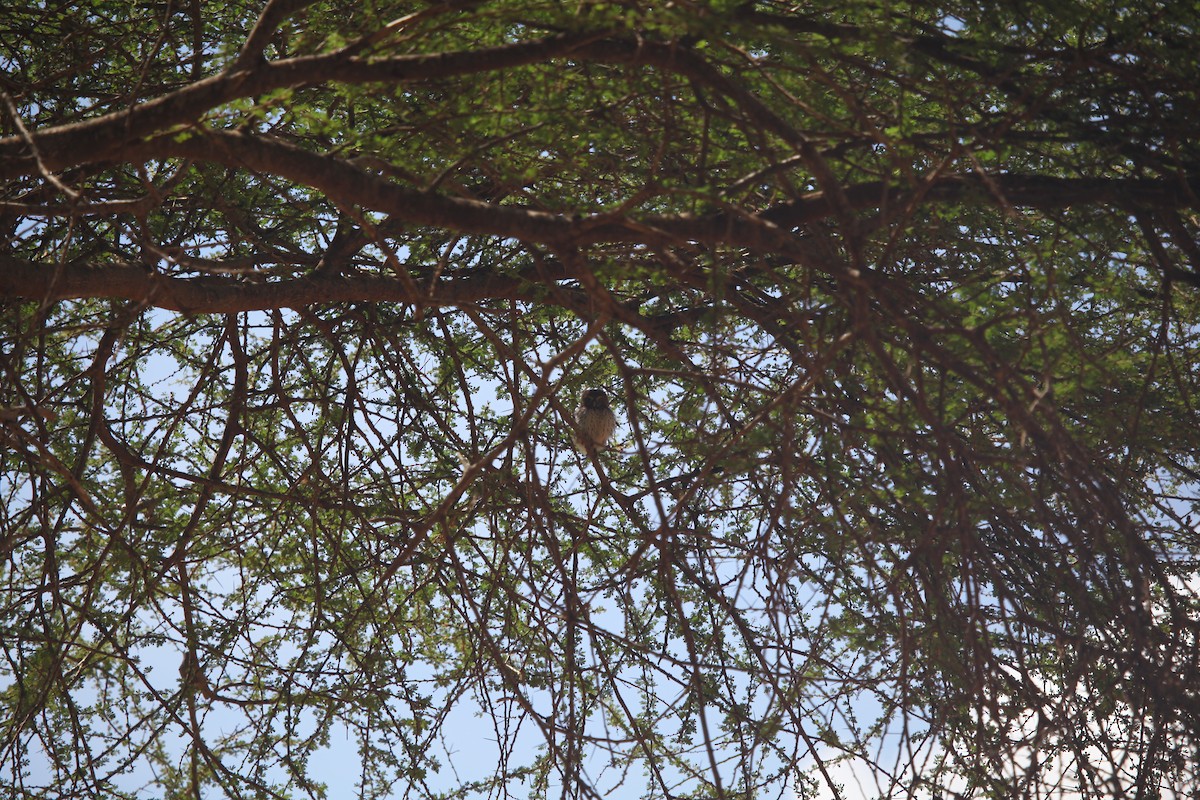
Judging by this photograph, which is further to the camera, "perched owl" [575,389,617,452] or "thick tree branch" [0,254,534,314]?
"perched owl" [575,389,617,452]

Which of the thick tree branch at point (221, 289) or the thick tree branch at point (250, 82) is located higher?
the thick tree branch at point (221, 289)

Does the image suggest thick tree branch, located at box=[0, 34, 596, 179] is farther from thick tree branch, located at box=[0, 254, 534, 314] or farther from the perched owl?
the perched owl

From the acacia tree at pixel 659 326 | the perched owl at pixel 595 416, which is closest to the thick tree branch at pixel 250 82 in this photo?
the acacia tree at pixel 659 326

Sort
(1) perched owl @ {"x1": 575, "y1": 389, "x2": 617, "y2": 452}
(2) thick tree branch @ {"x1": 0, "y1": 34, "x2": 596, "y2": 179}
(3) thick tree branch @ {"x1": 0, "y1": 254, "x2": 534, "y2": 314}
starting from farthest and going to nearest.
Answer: (1) perched owl @ {"x1": 575, "y1": 389, "x2": 617, "y2": 452}, (3) thick tree branch @ {"x1": 0, "y1": 254, "x2": 534, "y2": 314}, (2) thick tree branch @ {"x1": 0, "y1": 34, "x2": 596, "y2": 179}

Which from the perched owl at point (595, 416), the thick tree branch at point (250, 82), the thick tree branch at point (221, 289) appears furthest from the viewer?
the perched owl at point (595, 416)

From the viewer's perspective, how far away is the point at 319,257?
3.60 m

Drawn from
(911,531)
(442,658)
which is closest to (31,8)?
(442,658)

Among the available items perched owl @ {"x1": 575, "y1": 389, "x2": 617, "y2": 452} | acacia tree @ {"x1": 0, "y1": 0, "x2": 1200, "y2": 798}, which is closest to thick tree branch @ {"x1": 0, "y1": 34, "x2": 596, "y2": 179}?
acacia tree @ {"x1": 0, "y1": 0, "x2": 1200, "y2": 798}

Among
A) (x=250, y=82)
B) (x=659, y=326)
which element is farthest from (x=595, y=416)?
(x=250, y=82)

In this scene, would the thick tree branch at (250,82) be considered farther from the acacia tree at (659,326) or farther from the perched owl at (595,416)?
the perched owl at (595,416)

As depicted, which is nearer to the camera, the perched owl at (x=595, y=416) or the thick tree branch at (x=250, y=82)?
the thick tree branch at (x=250, y=82)

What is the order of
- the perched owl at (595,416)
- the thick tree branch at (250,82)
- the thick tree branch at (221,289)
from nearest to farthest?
the thick tree branch at (250,82) → the thick tree branch at (221,289) → the perched owl at (595,416)

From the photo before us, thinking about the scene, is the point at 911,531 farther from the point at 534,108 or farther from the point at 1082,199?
the point at 534,108

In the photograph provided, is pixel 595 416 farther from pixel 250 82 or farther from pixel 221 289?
pixel 250 82
